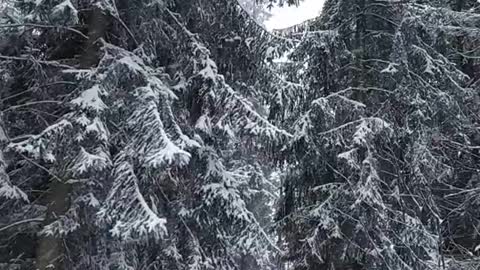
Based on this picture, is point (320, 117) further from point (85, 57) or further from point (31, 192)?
point (31, 192)

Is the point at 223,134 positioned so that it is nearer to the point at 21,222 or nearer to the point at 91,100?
the point at 91,100

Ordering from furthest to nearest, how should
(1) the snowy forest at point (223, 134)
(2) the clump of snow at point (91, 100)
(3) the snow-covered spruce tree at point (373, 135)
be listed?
(3) the snow-covered spruce tree at point (373, 135) → (1) the snowy forest at point (223, 134) → (2) the clump of snow at point (91, 100)

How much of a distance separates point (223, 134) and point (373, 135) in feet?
10.5

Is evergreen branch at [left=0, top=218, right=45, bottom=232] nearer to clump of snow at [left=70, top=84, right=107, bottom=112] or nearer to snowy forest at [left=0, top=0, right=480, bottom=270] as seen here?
snowy forest at [left=0, top=0, right=480, bottom=270]

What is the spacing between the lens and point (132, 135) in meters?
6.16

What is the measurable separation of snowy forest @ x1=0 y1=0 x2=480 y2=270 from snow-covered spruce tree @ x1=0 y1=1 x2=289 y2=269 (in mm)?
26

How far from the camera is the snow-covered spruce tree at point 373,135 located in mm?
8836

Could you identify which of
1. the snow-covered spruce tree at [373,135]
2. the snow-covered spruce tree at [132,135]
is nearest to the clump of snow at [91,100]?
the snow-covered spruce tree at [132,135]

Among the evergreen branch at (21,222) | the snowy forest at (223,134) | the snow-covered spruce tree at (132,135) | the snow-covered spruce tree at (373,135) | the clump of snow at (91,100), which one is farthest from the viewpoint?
the snow-covered spruce tree at (373,135)

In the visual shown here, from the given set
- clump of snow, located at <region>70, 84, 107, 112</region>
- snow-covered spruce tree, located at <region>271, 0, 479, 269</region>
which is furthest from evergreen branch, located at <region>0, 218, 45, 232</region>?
snow-covered spruce tree, located at <region>271, 0, 479, 269</region>

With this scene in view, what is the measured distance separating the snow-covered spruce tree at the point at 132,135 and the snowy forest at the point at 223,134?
0.09 ft

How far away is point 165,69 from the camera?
24.6ft

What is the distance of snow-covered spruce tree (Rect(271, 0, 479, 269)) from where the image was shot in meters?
8.84

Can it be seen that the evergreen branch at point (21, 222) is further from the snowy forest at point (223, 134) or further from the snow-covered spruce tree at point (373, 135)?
the snow-covered spruce tree at point (373, 135)
